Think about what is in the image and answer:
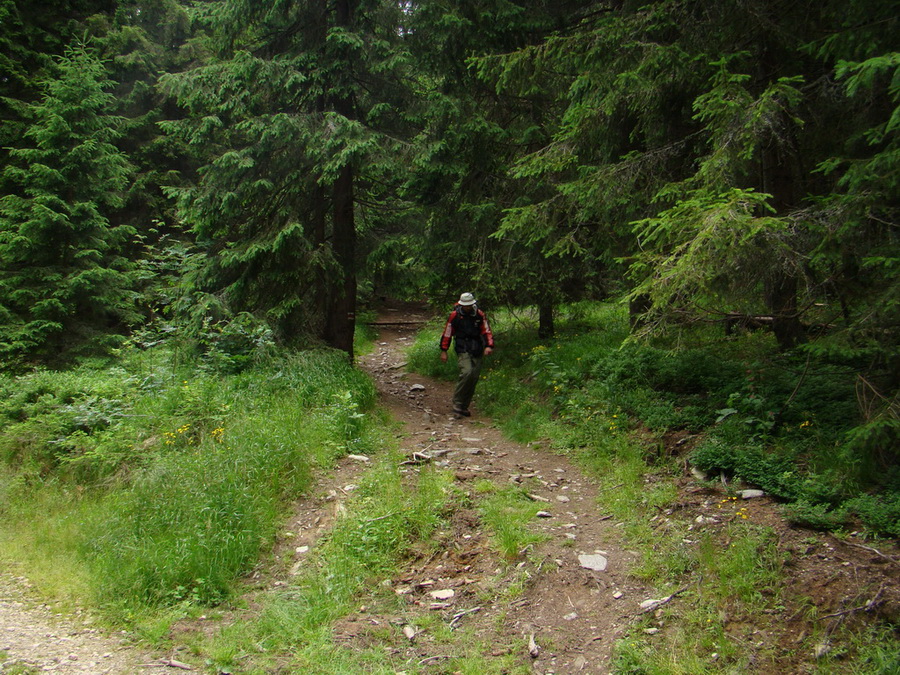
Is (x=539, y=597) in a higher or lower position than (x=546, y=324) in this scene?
lower

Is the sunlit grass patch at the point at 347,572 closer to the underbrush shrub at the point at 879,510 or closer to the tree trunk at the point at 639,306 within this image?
the underbrush shrub at the point at 879,510

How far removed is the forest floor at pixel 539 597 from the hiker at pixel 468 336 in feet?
12.4

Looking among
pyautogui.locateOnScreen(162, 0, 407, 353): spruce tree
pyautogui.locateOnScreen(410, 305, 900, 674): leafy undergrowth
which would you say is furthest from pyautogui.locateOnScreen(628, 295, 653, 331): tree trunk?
pyautogui.locateOnScreen(162, 0, 407, 353): spruce tree

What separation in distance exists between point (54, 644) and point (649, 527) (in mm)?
5406

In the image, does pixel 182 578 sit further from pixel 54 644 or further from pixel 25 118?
pixel 25 118

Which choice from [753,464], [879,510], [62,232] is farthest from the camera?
[62,232]

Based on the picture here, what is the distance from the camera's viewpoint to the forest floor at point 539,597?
13.4 feet

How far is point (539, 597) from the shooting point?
16.6 feet

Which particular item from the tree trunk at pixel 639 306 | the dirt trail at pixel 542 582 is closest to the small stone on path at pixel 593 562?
the dirt trail at pixel 542 582

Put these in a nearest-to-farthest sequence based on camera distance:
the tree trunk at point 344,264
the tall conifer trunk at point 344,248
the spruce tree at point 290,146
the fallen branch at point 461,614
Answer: the fallen branch at point 461,614 < the spruce tree at point 290,146 < the tall conifer trunk at point 344,248 < the tree trunk at point 344,264

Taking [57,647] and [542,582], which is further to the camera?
[542,582]

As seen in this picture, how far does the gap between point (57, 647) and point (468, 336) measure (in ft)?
24.4

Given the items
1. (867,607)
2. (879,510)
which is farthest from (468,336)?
(867,607)

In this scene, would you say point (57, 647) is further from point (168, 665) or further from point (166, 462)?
point (166, 462)
